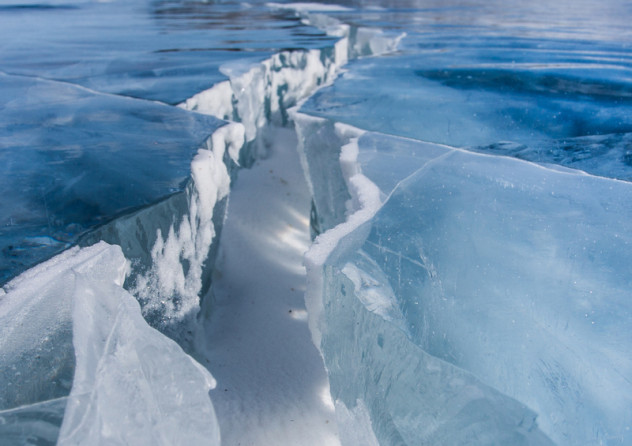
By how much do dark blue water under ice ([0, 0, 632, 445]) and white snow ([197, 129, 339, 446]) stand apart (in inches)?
6.0

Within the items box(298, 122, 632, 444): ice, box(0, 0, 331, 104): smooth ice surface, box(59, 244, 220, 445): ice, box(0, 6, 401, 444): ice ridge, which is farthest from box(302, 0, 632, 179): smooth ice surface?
box(59, 244, 220, 445): ice

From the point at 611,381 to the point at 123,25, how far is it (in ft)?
13.0

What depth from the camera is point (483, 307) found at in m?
0.80

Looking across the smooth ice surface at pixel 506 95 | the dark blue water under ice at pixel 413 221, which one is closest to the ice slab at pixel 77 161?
the dark blue water under ice at pixel 413 221

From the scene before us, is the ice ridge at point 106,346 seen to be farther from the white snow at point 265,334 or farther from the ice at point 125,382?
the white snow at point 265,334

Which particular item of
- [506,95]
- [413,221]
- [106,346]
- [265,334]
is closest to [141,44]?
[506,95]

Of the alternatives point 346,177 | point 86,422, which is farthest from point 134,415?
point 346,177

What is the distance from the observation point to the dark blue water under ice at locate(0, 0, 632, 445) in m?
0.71

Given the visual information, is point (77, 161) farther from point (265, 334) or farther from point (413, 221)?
point (413, 221)

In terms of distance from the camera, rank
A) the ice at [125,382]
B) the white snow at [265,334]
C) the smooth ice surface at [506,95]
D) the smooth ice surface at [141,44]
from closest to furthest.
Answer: the ice at [125,382]
the white snow at [265,334]
the smooth ice surface at [506,95]
the smooth ice surface at [141,44]

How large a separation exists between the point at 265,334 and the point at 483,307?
2.41 ft

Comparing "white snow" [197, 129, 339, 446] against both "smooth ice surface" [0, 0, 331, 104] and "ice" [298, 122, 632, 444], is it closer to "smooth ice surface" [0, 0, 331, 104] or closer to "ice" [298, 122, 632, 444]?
"ice" [298, 122, 632, 444]

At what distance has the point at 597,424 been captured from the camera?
25.4 inches

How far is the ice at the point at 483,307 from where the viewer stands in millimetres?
689
